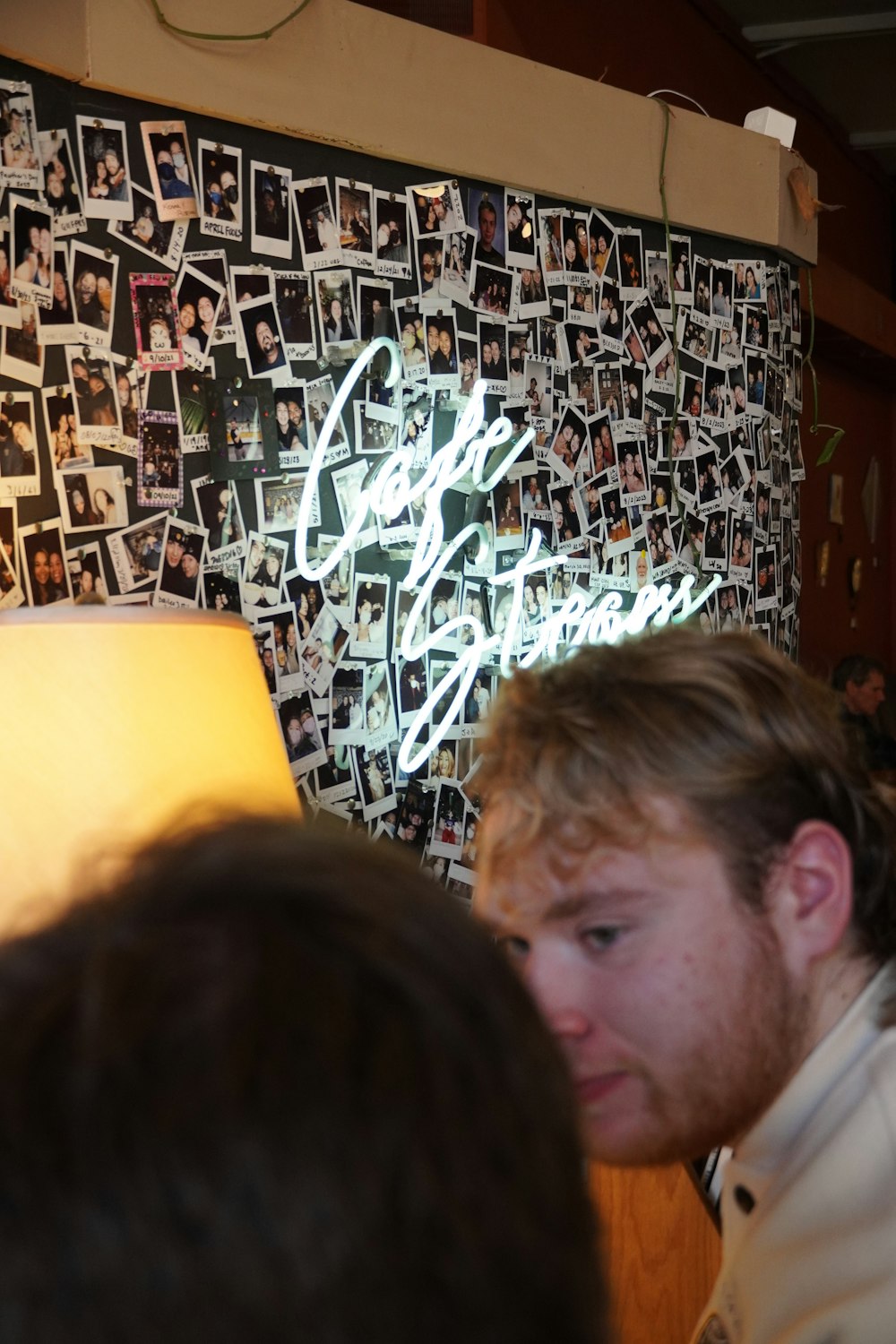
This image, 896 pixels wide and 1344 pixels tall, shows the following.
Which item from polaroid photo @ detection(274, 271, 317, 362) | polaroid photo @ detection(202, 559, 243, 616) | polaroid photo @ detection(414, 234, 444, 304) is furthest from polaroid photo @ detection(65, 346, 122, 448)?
polaroid photo @ detection(414, 234, 444, 304)

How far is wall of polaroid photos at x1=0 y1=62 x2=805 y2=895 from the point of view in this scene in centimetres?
271

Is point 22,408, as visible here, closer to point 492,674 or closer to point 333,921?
point 492,674

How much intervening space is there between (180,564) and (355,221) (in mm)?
935

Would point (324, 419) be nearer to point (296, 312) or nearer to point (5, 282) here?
point (296, 312)

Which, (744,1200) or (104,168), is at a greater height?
(104,168)

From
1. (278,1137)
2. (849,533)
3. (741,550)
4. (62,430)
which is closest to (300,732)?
(62,430)

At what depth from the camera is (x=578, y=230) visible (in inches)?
146

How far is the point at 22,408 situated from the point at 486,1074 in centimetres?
241

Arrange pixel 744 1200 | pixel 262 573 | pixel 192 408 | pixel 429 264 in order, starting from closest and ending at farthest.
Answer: pixel 744 1200 → pixel 192 408 → pixel 262 573 → pixel 429 264

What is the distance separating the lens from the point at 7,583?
2.58 metres

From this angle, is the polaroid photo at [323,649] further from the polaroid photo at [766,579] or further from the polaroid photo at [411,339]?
the polaroid photo at [766,579]

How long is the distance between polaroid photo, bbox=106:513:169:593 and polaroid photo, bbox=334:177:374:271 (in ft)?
2.64

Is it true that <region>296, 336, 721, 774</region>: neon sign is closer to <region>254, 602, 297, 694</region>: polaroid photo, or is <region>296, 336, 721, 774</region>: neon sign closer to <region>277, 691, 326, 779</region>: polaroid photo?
<region>254, 602, 297, 694</region>: polaroid photo

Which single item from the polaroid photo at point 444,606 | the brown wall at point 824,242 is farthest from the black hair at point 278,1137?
the brown wall at point 824,242
